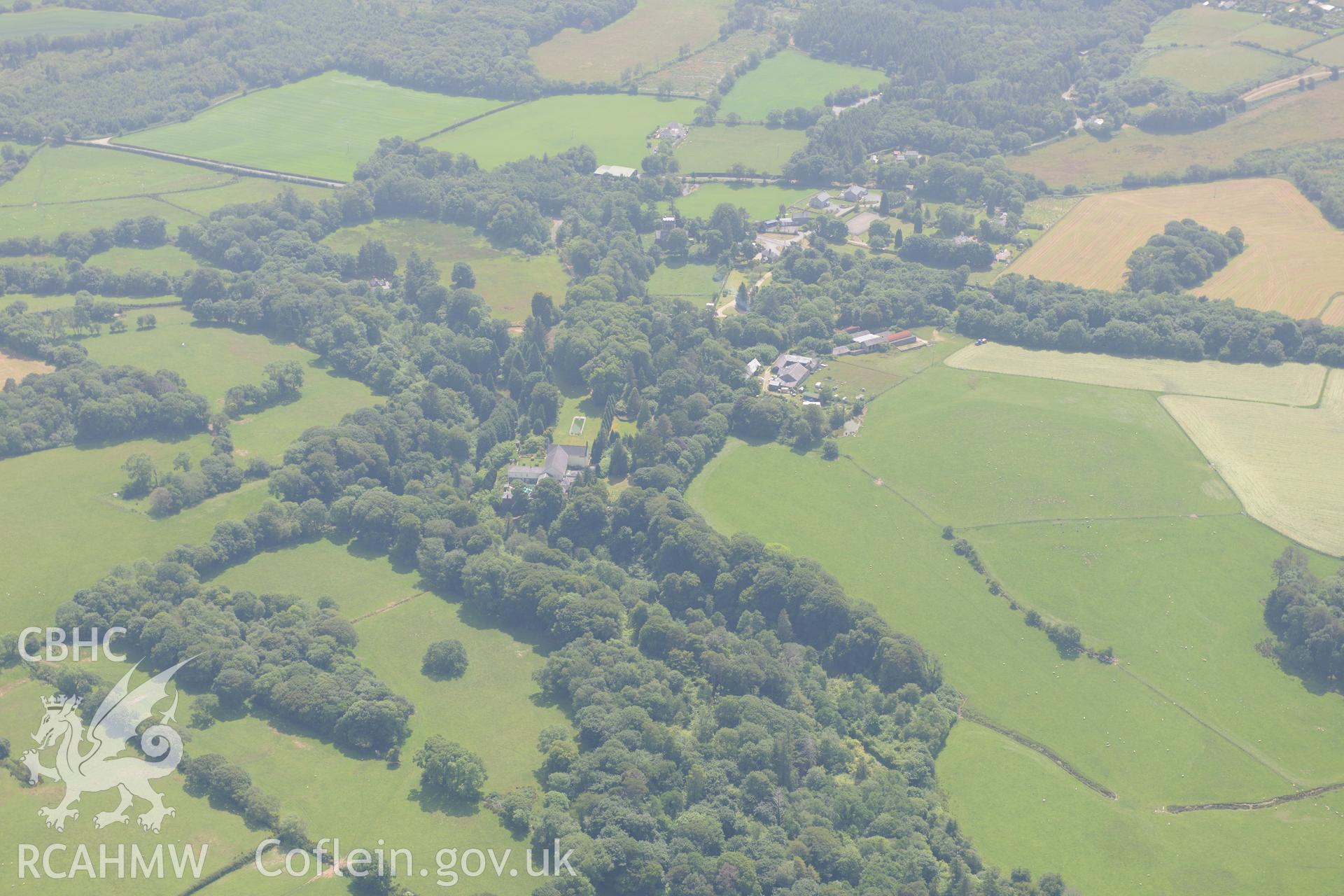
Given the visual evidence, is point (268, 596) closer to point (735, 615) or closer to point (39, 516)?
point (39, 516)

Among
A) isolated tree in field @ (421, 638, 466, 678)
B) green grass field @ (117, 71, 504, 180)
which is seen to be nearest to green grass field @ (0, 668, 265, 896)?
isolated tree in field @ (421, 638, 466, 678)

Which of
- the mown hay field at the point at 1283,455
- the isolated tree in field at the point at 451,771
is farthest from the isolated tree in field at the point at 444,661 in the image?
the mown hay field at the point at 1283,455

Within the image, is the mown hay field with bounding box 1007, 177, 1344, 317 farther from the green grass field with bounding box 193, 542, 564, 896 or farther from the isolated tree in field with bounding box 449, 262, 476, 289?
the green grass field with bounding box 193, 542, 564, 896

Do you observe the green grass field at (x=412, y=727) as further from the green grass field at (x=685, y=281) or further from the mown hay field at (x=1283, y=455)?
the mown hay field at (x=1283, y=455)

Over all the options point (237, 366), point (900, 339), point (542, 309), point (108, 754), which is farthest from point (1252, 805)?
point (237, 366)

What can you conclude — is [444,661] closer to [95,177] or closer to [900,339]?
[900,339]

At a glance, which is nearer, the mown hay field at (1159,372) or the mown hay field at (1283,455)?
the mown hay field at (1283,455)
